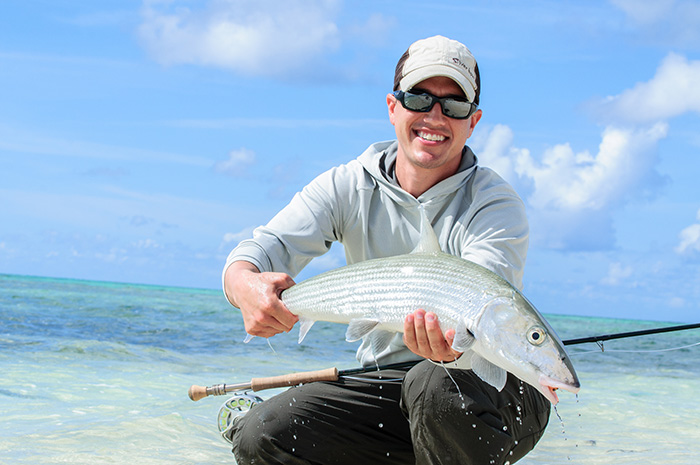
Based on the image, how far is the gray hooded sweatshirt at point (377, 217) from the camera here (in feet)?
10.9

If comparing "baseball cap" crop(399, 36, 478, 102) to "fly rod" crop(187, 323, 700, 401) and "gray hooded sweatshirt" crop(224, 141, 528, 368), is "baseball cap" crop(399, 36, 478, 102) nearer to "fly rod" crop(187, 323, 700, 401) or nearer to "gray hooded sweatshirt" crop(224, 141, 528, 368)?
"gray hooded sweatshirt" crop(224, 141, 528, 368)

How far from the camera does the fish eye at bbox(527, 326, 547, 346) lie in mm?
2402

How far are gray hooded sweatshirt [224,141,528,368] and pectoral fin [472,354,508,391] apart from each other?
2.44ft

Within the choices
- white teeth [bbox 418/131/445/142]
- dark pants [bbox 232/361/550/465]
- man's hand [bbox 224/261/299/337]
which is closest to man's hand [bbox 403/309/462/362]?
dark pants [bbox 232/361/550/465]

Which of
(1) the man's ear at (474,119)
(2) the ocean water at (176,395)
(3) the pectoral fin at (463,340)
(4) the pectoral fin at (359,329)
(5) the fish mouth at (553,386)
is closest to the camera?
(5) the fish mouth at (553,386)

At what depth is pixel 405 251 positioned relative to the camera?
11.6 feet

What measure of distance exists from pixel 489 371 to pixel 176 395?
5145 millimetres

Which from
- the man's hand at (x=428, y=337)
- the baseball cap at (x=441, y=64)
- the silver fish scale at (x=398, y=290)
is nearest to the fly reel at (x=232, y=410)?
the silver fish scale at (x=398, y=290)

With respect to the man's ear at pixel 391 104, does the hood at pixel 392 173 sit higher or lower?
lower

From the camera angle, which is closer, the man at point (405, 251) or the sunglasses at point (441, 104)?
the man at point (405, 251)

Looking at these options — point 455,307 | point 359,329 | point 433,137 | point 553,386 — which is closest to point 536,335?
point 553,386

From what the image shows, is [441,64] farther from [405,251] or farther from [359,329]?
[359,329]

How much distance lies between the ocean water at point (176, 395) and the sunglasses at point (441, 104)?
123 cm

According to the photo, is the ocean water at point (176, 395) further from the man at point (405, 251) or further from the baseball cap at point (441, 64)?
the baseball cap at point (441, 64)
